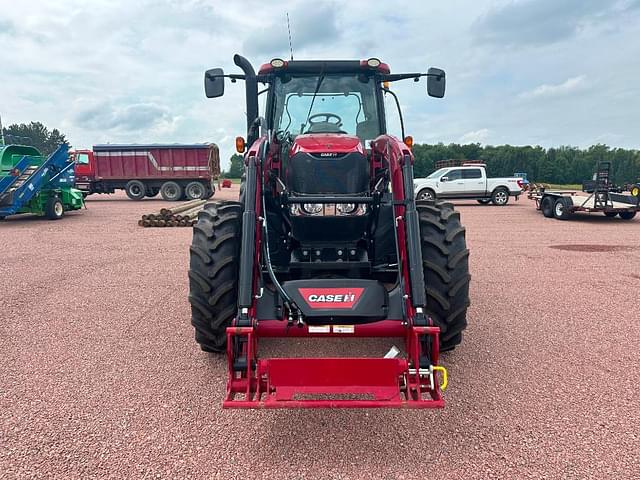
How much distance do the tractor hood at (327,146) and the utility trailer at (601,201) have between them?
12299mm

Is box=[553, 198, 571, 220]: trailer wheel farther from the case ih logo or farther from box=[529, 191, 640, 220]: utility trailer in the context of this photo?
the case ih logo

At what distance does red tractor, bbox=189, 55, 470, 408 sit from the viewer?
246 cm

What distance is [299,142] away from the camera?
151 inches

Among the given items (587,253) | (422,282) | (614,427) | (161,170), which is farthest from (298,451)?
(161,170)

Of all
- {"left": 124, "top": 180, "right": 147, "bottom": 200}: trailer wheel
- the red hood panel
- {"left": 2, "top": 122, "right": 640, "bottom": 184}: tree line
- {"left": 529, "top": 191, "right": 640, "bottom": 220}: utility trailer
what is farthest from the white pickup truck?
{"left": 2, "top": 122, "right": 640, "bottom": 184}: tree line

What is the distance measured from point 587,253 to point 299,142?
7.12 m

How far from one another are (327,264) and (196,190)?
62.9 feet

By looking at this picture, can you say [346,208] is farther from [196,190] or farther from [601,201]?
[196,190]

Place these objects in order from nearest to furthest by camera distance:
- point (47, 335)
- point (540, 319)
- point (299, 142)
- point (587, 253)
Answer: point (299, 142), point (47, 335), point (540, 319), point (587, 253)

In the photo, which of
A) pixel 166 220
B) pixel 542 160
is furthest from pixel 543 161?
pixel 166 220

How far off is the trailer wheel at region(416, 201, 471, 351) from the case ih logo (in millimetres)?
591

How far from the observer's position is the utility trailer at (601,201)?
43.7 ft

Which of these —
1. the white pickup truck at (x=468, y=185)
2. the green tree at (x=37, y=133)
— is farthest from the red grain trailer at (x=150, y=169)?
the green tree at (x=37, y=133)

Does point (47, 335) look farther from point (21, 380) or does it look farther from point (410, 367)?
point (410, 367)
